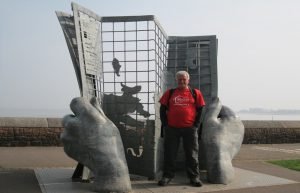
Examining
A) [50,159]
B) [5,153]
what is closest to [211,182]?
[50,159]

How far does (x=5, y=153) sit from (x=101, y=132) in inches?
209

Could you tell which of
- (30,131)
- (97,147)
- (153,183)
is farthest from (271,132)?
(97,147)

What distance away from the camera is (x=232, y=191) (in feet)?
22.2

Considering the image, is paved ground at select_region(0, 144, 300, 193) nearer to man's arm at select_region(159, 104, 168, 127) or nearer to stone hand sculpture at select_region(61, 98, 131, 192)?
stone hand sculpture at select_region(61, 98, 131, 192)

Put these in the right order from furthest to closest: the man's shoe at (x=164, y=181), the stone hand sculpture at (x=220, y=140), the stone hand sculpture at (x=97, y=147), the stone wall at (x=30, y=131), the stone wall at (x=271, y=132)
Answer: the stone wall at (x=271, y=132), the stone wall at (x=30, y=131), the stone hand sculpture at (x=220, y=140), the man's shoe at (x=164, y=181), the stone hand sculpture at (x=97, y=147)

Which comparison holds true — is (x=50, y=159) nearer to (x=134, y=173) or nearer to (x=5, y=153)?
(x=5, y=153)

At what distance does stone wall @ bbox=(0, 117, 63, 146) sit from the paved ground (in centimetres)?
43

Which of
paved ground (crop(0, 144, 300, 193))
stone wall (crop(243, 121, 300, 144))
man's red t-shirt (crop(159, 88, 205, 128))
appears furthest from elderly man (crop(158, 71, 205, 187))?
stone wall (crop(243, 121, 300, 144))

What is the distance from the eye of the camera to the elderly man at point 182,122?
7.10 m

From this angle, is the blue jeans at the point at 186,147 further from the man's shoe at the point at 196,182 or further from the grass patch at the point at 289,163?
the grass patch at the point at 289,163

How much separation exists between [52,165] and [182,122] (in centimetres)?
354

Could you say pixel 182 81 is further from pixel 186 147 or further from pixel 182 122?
pixel 186 147

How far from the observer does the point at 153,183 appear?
726 centimetres

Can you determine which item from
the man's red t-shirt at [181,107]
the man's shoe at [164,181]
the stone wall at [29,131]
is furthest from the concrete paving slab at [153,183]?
the stone wall at [29,131]
